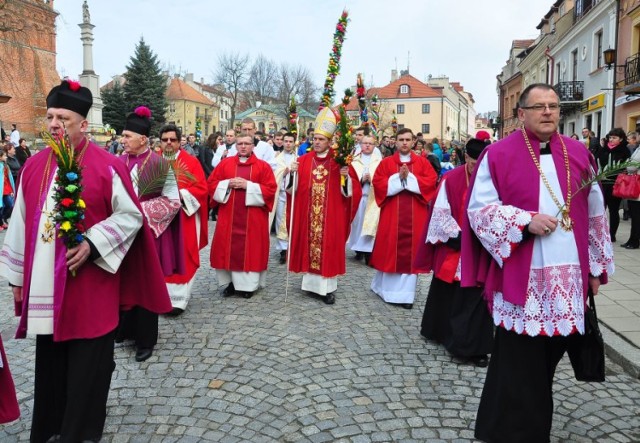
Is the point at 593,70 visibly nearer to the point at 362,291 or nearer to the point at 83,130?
the point at 362,291

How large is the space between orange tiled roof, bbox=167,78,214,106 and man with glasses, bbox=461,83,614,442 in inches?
2895

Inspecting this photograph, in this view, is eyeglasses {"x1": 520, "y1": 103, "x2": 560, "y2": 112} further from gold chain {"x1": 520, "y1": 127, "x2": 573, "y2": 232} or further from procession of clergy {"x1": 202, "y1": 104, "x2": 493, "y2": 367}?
procession of clergy {"x1": 202, "y1": 104, "x2": 493, "y2": 367}

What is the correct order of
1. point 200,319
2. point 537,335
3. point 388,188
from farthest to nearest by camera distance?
point 388,188
point 200,319
point 537,335

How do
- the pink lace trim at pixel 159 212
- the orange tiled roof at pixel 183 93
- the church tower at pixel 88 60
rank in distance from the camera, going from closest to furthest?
the pink lace trim at pixel 159 212
the church tower at pixel 88 60
the orange tiled roof at pixel 183 93

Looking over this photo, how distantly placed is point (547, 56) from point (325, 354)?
30.4m

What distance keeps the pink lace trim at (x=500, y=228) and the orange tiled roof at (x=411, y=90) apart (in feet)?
242

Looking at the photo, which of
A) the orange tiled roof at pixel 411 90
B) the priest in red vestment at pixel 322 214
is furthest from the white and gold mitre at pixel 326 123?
the orange tiled roof at pixel 411 90

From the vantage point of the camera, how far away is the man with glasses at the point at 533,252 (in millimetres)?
3008

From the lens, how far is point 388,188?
22.5 ft

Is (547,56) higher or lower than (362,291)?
higher

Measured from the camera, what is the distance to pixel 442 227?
5180 mm

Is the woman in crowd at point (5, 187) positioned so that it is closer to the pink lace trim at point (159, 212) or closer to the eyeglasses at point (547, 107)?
the pink lace trim at point (159, 212)

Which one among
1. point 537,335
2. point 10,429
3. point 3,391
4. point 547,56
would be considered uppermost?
point 547,56

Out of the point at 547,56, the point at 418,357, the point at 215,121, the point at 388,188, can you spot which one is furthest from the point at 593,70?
the point at 215,121
